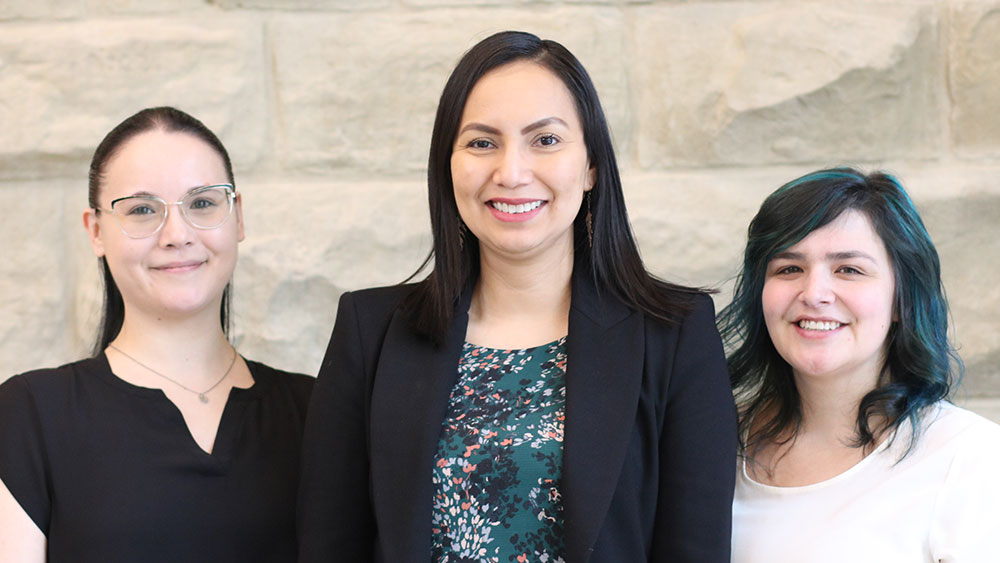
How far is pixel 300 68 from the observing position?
2.51 meters

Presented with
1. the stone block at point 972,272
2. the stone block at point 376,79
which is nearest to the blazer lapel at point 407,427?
the stone block at point 376,79

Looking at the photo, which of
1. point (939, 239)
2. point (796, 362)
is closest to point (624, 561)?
point (796, 362)

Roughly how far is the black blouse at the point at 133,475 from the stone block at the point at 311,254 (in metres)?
0.45

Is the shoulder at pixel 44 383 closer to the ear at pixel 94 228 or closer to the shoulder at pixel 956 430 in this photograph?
the ear at pixel 94 228

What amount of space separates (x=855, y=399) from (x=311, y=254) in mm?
1228

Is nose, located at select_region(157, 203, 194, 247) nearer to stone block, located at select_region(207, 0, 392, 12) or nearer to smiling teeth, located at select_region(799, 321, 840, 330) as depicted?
stone block, located at select_region(207, 0, 392, 12)

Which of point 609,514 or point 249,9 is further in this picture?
point 249,9

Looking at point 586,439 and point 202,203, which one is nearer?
point 586,439

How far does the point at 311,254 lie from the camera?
2.47m

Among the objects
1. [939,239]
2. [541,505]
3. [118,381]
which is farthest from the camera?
[939,239]

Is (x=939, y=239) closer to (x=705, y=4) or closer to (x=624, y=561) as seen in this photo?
(x=705, y=4)

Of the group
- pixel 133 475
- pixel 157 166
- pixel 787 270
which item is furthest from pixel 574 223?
pixel 133 475

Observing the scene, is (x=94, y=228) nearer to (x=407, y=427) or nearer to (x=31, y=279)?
(x=31, y=279)

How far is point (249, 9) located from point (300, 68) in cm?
18
